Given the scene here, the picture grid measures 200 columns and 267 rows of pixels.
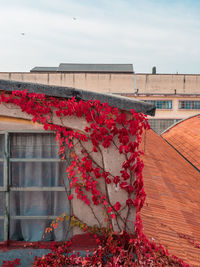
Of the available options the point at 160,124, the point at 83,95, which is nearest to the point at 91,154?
the point at 83,95

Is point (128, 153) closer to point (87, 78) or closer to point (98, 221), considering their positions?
point (98, 221)

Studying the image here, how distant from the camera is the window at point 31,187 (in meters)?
3.97

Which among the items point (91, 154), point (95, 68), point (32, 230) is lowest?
point (32, 230)

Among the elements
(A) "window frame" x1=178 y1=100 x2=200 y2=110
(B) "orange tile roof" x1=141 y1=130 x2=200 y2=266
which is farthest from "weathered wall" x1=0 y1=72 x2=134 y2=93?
(B) "orange tile roof" x1=141 y1=130 x2=200 y2=266

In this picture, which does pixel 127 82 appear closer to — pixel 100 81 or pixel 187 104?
pixel 100 81

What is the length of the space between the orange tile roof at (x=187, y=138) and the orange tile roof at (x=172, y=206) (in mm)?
1960

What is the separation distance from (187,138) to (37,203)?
34.0 ft

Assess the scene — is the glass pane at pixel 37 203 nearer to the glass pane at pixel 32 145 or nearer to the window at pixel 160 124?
the glass pane at pixel 32 145

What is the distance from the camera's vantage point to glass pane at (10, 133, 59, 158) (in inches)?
156

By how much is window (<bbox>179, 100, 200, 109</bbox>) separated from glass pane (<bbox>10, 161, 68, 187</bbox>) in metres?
29.5

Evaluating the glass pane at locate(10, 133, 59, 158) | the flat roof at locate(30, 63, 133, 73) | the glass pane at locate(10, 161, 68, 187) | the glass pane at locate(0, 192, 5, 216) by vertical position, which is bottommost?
the glass pane at locate(0, 192, 5, 216)

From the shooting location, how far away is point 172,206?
543 centimetres

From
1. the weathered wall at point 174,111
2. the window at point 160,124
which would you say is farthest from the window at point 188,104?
the window at point 160,124

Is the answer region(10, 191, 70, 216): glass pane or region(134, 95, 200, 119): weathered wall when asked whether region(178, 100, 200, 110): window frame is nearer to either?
region(134, 95, 200, 119): weathered wall
